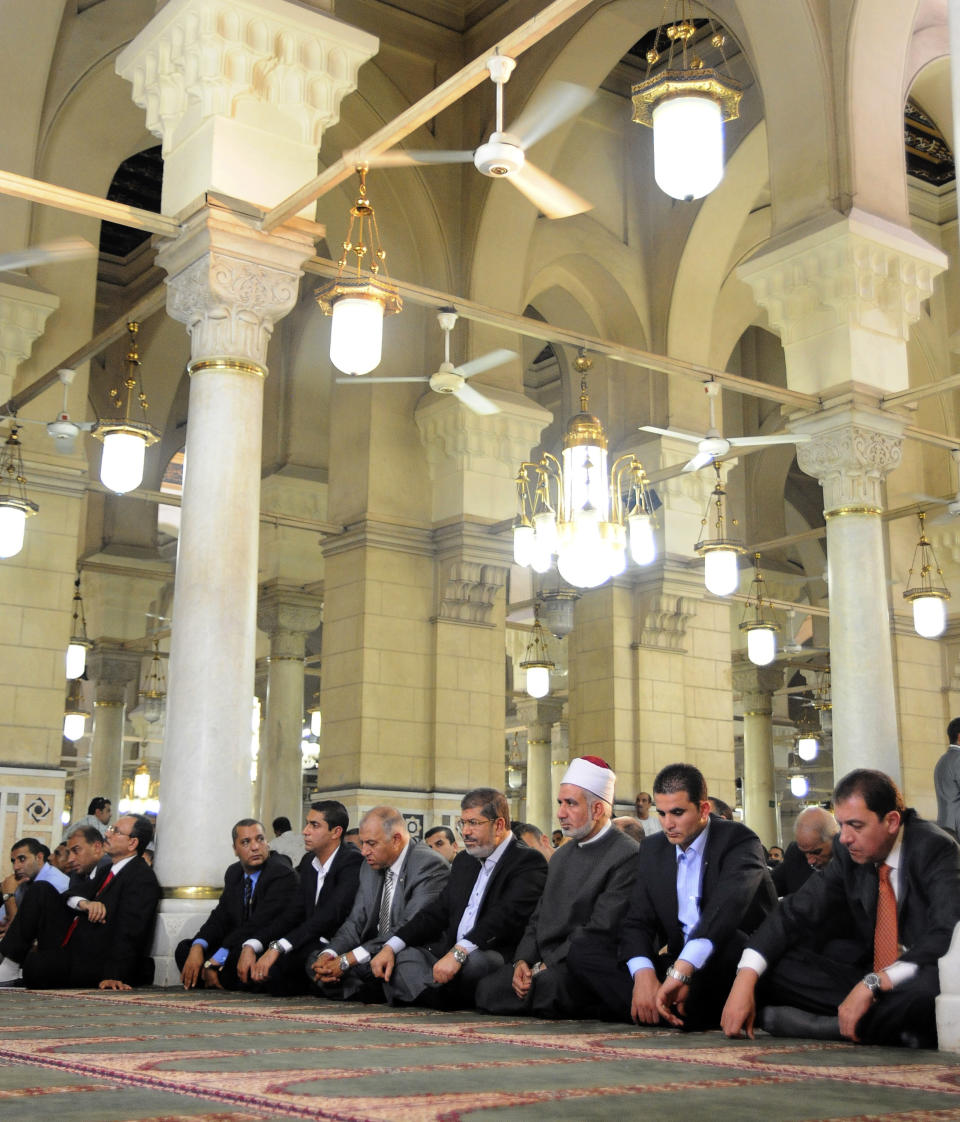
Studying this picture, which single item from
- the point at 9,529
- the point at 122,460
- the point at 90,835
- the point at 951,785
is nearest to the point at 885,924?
the point at 951,785

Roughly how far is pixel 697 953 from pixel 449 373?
4.61m

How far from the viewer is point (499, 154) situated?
4.55 meters

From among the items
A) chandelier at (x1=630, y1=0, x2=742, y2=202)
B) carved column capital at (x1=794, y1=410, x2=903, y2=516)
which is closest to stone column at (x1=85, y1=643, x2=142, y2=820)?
carved column capital at (x1=794, y1=410, x2=903, y2=516)

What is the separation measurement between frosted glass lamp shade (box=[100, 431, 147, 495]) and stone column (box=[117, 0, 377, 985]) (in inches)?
→ 30.2

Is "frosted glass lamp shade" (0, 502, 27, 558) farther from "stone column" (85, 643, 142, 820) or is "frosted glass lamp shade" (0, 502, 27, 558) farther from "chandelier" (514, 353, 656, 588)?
"stone column" (85, 643, 142, 820)

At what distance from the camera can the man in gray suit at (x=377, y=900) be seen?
484cm

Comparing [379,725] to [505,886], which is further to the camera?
[379,725]

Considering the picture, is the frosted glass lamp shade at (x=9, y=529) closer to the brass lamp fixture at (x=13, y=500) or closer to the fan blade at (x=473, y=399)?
the brass lamp fixture at (x=13, y=500)

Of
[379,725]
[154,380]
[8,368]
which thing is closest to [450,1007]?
[379,725]

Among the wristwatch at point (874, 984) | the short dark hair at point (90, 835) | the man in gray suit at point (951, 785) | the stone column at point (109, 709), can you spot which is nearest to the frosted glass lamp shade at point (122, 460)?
the short dark hair at point (90, 835)

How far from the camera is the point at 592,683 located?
37.0 ft

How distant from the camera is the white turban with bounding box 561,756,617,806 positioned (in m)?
4.29

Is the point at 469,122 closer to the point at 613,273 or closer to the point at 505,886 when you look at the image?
the point at 613,273

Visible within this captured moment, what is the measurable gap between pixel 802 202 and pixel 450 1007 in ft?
17.5
